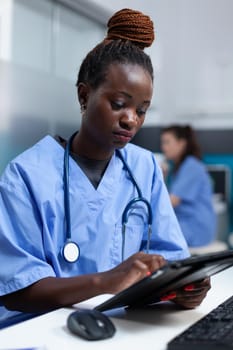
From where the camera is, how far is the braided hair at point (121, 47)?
1.09 metres

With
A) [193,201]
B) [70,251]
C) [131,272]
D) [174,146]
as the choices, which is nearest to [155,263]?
[131,272]

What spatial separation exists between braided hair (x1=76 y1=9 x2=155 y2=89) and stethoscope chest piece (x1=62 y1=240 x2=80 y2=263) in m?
0.31

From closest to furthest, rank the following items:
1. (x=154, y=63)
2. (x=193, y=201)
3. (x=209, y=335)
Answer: (x=209, y=335)
(x=193, y=201)
(x=154, y=63)

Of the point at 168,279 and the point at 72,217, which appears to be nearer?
the point at 168,279

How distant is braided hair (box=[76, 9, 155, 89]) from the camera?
3.57ft

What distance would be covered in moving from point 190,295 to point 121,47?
52 cm

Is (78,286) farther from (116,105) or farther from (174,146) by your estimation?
(174,146)

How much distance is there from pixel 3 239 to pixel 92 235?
191mm

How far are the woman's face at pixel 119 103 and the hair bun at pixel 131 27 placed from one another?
10 cm

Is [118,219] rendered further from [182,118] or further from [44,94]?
[182,118]

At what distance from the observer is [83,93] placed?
113cm

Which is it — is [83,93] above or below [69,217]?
above

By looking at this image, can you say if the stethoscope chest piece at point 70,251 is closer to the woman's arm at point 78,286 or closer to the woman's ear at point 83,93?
the woman's arm at point 78,286

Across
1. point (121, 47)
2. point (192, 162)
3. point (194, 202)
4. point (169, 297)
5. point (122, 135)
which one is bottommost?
point (194, 202)
